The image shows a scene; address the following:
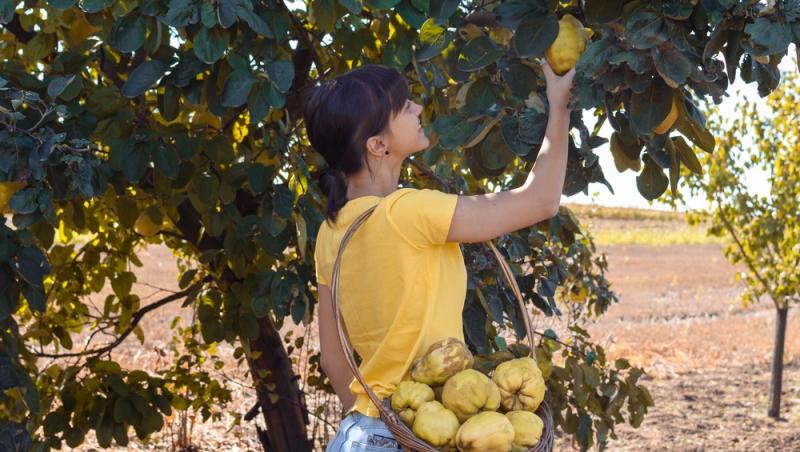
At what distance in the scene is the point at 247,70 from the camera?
2174 millimetres

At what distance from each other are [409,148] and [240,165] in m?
1.03

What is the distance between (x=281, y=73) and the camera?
2.15 metres

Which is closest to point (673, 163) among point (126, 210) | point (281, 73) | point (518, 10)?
point (518, 10)

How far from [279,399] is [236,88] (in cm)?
200

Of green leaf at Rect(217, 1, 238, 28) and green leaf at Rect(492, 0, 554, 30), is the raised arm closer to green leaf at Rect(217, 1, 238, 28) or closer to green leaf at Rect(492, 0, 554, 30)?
green leaf at Rect(492, 0, 554, 30)

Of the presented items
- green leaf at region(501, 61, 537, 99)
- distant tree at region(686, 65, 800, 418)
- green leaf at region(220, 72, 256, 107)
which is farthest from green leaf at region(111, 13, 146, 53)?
distant tree at region(686, 65, 800, 418)

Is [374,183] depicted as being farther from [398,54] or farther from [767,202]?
[767,202]

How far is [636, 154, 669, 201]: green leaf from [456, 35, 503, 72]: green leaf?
35 centimetres

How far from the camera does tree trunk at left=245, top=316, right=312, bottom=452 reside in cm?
385

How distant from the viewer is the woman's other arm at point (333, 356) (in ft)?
6.11

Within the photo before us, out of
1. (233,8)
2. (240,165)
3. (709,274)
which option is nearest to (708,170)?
(240,165)

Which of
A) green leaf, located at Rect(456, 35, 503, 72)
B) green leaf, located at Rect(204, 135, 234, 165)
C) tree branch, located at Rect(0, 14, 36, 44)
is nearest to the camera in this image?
green leaf, located at Rect(456, 35, 503, 72)

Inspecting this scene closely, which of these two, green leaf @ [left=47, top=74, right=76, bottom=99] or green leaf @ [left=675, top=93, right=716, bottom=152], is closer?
green leaf @ [left=675, top=93, right=716, bottom=152]

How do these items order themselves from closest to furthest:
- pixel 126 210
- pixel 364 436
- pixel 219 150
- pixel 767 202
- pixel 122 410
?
1. pixel 364 436
2. pixel 219 150
3. pixel 126 210
4. pixel 122 410
5. pixel 767 202
